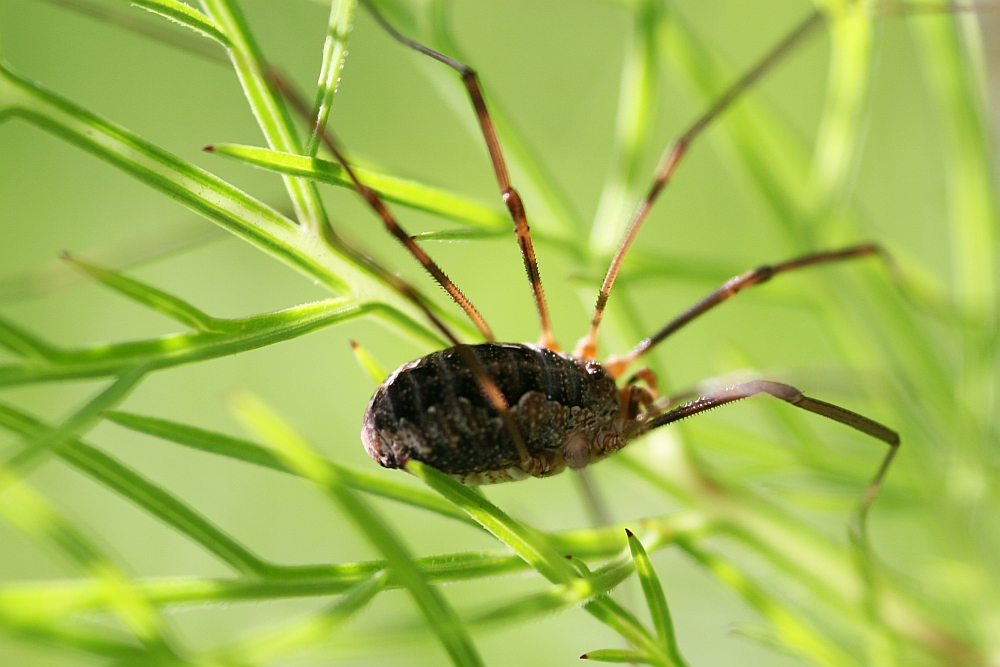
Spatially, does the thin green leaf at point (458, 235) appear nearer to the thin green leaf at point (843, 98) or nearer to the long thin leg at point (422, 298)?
the long thin leg at point (422, 298)

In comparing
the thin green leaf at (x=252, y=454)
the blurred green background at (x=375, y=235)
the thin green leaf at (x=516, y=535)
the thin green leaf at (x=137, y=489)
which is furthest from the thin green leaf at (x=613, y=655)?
the blurred green background at (x=375, y=235)

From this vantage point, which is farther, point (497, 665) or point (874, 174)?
point (874, 174)

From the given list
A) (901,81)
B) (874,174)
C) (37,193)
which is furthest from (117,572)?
(901,81)

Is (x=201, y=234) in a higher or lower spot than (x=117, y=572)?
higher

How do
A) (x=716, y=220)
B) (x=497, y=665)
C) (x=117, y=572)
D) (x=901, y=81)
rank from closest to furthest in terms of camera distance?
(x=117, y=572), (x=497, y=665), (x=716, y=220), (x=901, y=81)

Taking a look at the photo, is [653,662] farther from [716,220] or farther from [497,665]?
[716,220]
